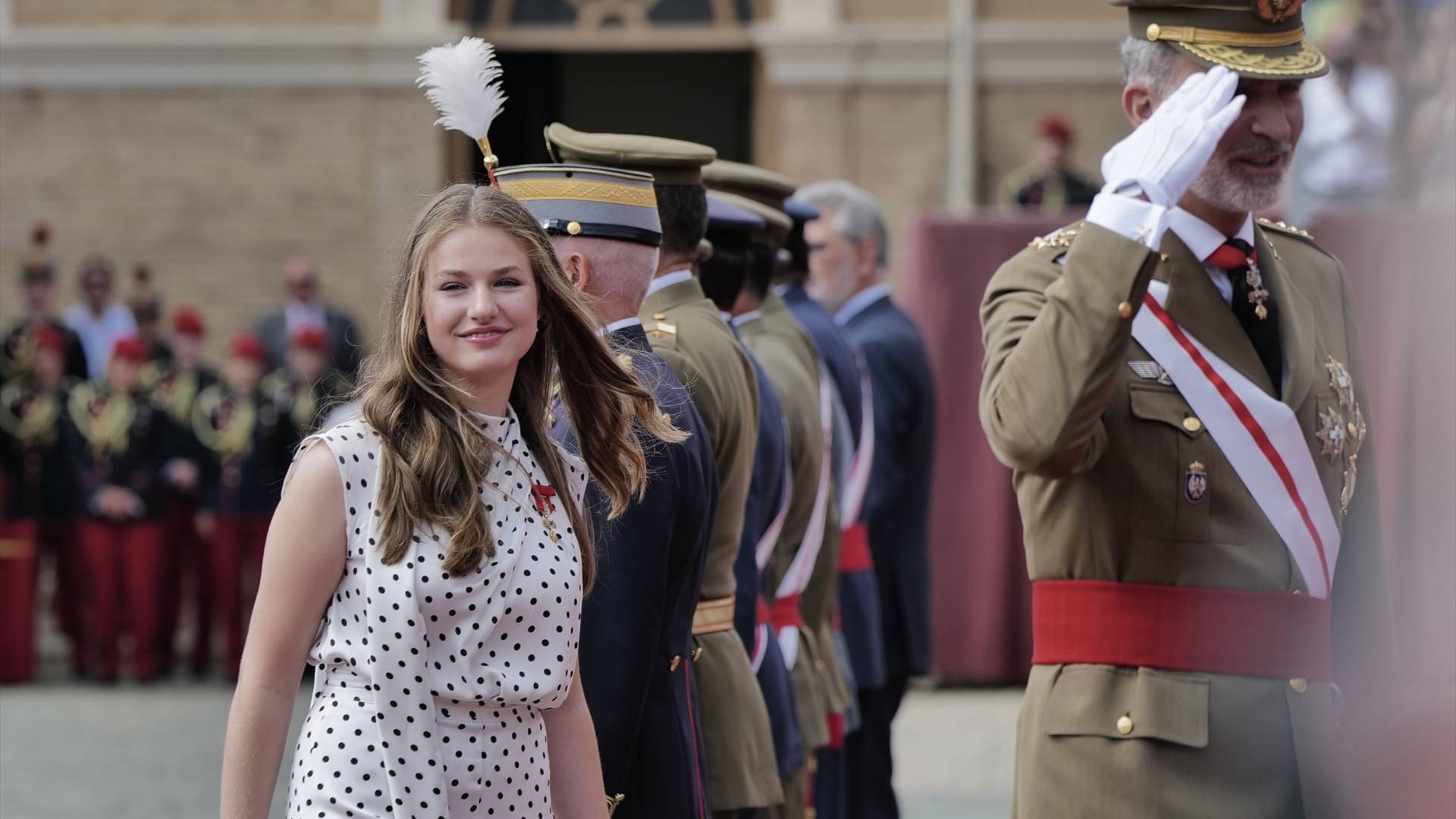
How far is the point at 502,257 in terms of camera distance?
2727 millimetres

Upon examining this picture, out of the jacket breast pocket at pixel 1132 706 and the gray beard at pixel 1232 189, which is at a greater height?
the gray beard at pixel 1232 189

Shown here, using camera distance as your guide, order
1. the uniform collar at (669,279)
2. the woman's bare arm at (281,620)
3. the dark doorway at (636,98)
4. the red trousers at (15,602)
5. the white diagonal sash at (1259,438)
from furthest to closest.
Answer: the dark doorway at (636,98)
the red trousers at (15,602)
the uniform collar at (669,279)
the white diagonal sash at (1259,438)
the woman's bare arm at (281,620)

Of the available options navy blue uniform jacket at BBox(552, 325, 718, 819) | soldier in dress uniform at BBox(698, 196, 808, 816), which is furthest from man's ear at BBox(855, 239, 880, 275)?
navy blue uniform jacket at BBox(552, 325, 718, 819)

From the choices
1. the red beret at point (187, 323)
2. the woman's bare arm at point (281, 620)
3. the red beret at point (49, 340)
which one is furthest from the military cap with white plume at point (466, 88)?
the red beret at point (187, 323)

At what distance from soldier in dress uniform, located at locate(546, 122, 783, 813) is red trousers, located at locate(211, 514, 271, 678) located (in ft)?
24.9

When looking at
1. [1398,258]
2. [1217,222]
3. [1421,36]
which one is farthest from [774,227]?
[1421,36]

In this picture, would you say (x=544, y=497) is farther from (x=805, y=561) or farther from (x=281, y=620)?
(x=805, y=561)

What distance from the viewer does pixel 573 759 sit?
281 centimetres

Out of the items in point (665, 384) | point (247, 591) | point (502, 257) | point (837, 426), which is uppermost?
point (502, 257)

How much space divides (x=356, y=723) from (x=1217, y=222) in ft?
4.57

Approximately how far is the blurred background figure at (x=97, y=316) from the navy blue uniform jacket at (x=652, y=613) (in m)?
9.20

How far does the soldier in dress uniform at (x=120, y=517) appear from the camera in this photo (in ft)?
36.3

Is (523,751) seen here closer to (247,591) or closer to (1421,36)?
(1421,36)

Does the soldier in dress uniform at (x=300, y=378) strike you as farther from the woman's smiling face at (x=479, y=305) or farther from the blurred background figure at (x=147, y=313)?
the woman's smiling face at (x=479, y=305)
